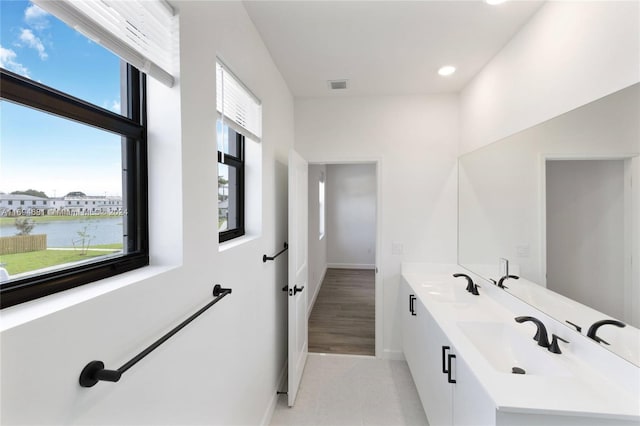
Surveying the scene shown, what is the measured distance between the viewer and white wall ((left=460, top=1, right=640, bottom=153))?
1.11m

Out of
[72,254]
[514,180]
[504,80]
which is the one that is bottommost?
[72,254]

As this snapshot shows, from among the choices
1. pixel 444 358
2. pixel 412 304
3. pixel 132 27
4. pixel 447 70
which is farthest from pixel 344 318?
pixel 132 27

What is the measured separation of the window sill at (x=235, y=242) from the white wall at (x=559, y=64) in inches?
72.7

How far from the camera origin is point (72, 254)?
742 millimetres

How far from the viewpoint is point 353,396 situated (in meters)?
2.30

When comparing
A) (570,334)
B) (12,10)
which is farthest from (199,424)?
(570,334)

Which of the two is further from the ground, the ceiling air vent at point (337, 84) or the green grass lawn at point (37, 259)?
the ceiling air vent at point (337, 84)

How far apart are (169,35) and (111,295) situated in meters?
0.88

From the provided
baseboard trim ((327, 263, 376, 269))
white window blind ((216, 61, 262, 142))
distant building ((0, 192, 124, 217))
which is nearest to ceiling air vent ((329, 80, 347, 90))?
white window blind ((216, 61, 262, 142))

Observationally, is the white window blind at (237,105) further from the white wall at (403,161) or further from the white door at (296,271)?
the white wall at (403,161)

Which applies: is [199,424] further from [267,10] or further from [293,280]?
[267,10]

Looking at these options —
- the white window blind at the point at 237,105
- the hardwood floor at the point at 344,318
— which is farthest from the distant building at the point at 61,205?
the hardwood floor at the point at 344,318

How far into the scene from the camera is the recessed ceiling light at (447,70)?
226 centimetres

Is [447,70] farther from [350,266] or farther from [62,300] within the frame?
[350,266]
